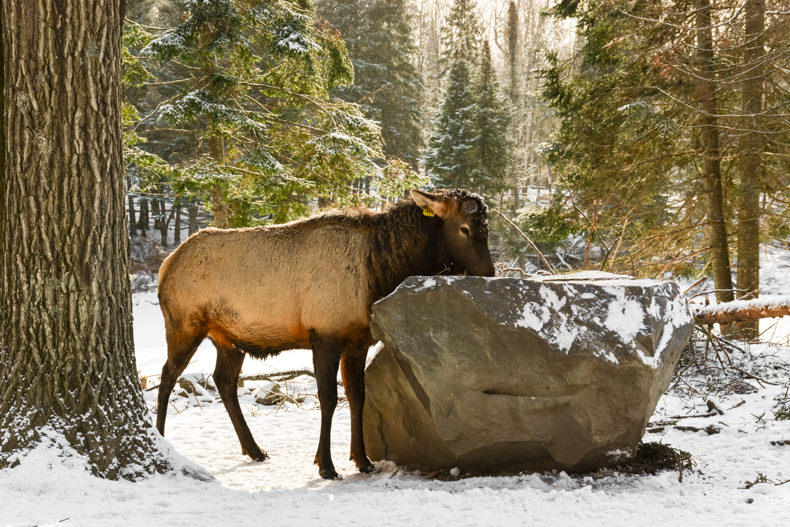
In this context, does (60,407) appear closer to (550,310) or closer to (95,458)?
(95,458)

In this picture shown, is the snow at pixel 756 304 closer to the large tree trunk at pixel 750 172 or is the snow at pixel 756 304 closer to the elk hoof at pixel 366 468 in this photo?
the large tree trunk at pixel 750 172

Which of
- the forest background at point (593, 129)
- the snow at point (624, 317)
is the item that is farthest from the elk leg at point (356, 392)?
the forest background at point (593, 129)

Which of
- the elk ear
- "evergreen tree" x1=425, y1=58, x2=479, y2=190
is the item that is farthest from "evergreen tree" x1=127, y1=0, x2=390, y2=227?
"evergreen tree" x1=425, y1=58, x2=479, y2=190

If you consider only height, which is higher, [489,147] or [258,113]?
[489,147]

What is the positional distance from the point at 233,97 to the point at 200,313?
6436 millimetres

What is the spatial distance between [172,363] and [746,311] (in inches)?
227

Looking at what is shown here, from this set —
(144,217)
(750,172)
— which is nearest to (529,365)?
(750,172)

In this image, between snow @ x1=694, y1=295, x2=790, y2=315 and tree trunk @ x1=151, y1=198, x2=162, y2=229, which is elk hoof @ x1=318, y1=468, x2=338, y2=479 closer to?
snow @ x1=694, y1=295, x2=790, y2=315

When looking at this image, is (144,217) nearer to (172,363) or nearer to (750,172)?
(172,363)

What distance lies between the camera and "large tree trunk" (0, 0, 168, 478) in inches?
140

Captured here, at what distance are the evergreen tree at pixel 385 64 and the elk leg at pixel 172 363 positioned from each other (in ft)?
76.1

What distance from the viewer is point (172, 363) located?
5.25m

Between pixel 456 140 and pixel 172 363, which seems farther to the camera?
pixel 456 140

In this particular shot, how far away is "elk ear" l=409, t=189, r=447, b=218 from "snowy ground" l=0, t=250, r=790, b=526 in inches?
85.5
